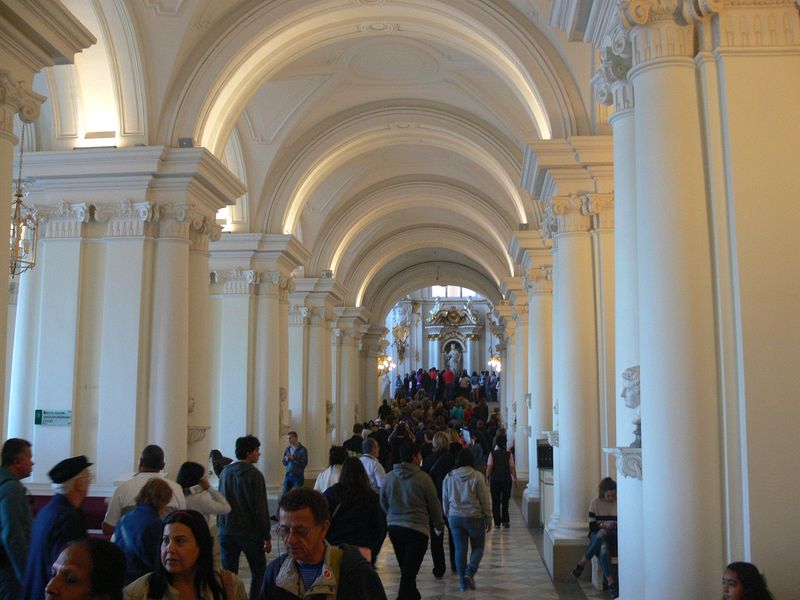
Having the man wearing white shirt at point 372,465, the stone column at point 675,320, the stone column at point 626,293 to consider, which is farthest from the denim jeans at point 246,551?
the stone column at point 675,320

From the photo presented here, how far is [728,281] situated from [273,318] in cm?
1235

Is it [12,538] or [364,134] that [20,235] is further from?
[364,134]

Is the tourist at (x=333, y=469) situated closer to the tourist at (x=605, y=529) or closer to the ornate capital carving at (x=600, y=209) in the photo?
the tourist at (x=605, y=529)

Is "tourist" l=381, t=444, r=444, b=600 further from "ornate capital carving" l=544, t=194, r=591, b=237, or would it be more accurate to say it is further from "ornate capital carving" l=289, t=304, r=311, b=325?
"ornate capital carving" l=289, t=304, r=311, b=325

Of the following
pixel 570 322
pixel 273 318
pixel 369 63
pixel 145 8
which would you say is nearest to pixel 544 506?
pixel 570 322

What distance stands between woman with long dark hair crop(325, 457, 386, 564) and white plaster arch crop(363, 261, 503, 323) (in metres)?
Result: 29.0

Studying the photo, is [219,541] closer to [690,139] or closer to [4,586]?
[4,586]

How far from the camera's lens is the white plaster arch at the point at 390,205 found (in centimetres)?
2273

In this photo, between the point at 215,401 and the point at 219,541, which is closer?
the point at 219,541

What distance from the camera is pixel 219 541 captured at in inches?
299

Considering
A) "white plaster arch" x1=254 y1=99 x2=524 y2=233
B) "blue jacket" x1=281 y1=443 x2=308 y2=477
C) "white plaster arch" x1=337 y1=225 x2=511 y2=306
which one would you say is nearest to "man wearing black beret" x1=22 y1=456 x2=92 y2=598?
"blue jacket" x1=281 y1=443 x2=308 y2=477

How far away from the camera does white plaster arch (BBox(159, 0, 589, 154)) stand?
1140 centimetres

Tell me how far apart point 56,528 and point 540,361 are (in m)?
11.4

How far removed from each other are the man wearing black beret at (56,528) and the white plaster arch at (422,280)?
30.4m
